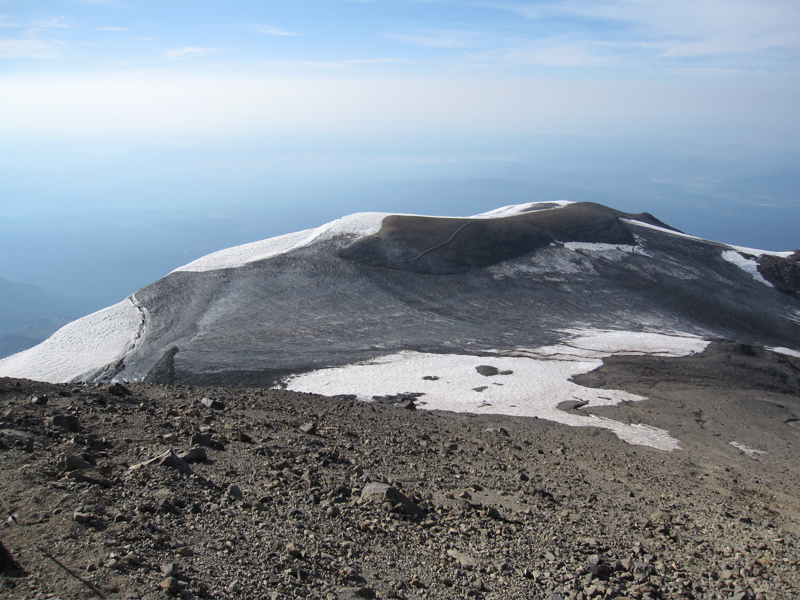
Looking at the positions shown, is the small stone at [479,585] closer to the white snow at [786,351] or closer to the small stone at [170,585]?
the small stone at [170,585]

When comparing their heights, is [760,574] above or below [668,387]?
above

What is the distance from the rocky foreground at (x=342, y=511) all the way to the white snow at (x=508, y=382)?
207 inches

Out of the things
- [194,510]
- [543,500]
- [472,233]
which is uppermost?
[472,233]

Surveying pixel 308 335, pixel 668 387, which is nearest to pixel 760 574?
pixel 668 387

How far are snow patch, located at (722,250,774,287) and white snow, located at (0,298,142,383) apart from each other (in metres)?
47.4

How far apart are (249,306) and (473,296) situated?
594 inches

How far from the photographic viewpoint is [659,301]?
41500 millimetres

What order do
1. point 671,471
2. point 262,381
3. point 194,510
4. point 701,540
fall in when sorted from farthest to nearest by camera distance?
1. point 262,381
2. point 671,471
3. point 701,540
4. point 194,510

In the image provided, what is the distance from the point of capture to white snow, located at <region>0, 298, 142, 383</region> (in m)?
28.6

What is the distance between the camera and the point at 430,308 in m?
37.7

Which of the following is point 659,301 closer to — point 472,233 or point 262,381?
point 472,233

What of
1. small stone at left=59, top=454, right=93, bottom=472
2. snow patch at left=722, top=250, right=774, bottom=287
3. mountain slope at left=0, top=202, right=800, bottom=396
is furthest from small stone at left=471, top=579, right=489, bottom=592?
snow patch at left=722, top=250, right=774, bottom=287

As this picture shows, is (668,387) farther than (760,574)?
Yes

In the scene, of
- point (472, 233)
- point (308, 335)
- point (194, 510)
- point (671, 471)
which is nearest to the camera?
point (194, 510)
